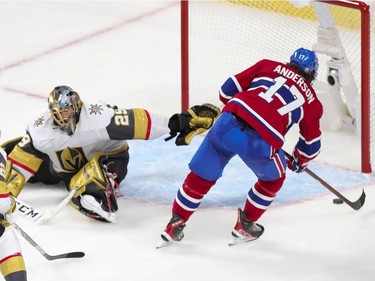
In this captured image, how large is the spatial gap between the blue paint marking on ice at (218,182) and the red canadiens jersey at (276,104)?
0.66m

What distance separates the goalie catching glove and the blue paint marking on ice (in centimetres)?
30

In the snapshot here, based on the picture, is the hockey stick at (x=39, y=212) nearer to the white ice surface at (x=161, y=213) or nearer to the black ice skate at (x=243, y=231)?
the white ice surface at (x=161, y=213)

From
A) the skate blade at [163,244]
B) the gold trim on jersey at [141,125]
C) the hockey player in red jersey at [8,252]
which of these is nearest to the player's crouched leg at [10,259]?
the hockey player in red jersey at [8,252]

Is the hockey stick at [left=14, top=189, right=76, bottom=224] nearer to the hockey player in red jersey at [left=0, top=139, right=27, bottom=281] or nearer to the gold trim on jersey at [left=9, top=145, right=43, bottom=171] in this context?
the gold trim on jersey at [left=9, top=145, right=43, bottom=171]

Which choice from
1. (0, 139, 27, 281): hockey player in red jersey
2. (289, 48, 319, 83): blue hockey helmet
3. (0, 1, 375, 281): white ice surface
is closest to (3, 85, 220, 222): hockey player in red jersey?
(0, 1, 375, 281): white ice surface

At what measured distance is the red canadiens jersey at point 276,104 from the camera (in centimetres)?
518

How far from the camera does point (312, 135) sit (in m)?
5.31

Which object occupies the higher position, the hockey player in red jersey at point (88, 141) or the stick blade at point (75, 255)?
the hockey player in red jersey at point (88, 141)

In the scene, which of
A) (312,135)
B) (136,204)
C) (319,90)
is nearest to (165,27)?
(319,90)

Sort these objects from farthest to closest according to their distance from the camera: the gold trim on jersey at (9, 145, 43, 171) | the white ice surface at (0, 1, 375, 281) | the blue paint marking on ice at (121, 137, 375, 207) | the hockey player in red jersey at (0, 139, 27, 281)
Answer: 1. the blue paint marking on ice at (121, 137, 375, 207)
2. the gold trim on jersey at (9, 145, 43, 171)
3. the white ice surface at (0, 1, 375, 281)
4. the hockey player in red jersey at (0, 139, 27, 281)

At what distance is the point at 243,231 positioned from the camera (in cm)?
546

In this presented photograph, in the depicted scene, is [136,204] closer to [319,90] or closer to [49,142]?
[49,142]

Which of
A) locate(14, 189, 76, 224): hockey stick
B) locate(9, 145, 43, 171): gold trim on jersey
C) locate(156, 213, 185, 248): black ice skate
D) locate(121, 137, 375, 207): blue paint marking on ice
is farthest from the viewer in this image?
locate(121, 137, 375, 207): blue paint marking on ice

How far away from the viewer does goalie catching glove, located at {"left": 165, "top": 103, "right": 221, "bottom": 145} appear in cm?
580
